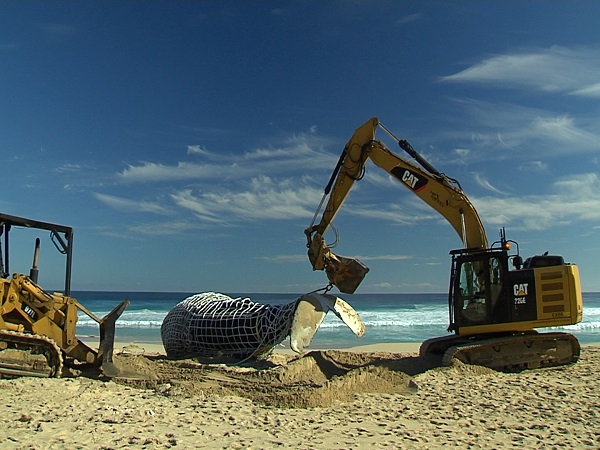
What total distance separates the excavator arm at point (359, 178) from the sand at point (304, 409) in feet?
7.70

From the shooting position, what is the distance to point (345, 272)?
37.5ft

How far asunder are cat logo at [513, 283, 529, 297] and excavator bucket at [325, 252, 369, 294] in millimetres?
2792

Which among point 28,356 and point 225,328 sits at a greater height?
point 225,328

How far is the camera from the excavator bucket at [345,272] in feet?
37.3

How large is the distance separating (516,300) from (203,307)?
21.7 feet

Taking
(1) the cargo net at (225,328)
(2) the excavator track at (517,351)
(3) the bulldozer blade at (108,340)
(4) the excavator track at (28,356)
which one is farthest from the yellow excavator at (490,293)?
(4) the excavator track at (28,356)

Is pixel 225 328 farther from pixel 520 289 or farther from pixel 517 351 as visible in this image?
pixel 520 289

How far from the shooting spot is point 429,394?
782 centimetres

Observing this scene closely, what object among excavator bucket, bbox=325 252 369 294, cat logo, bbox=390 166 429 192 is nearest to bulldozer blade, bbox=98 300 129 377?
excavator bucket, bbox=325 252 369 294

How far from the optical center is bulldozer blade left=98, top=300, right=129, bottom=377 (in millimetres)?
9047

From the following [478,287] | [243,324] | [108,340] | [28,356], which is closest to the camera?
[28,356]

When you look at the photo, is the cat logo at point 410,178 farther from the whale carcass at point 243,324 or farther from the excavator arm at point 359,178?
the whale carcass at point 243,324

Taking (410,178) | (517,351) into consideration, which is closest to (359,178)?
(410,178)

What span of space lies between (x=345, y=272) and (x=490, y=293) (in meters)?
2.81
